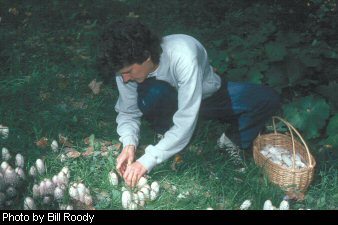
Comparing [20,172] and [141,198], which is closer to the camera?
[141,198]

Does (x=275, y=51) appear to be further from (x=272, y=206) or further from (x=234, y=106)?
(x=272, y=206)

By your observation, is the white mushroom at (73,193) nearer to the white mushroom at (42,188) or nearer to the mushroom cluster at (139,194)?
the white mushroom at (42,188)

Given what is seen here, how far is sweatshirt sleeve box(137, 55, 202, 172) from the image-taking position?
2.79m

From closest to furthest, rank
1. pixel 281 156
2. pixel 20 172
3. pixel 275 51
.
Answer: pixel 20 172
pixel 281 156
pixel 275 51

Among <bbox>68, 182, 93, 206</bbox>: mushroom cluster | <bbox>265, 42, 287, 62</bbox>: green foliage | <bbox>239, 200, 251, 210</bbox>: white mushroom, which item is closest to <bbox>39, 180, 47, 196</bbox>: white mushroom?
<bbox>68, 182, 93, 206</bbox>: mushroom cluster

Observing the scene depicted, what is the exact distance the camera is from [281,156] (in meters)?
3.21

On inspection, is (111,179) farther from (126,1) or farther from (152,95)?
(126,1)

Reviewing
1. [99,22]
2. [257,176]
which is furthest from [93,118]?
[99,22]

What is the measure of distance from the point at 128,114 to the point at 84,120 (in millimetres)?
620

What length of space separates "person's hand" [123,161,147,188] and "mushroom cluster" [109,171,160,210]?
29 millimetres

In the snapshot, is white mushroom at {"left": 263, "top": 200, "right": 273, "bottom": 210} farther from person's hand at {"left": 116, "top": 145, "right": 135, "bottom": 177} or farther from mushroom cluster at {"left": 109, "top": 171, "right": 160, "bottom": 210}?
person's hand at {"left": 116, "top": 145, "right": 135, "bottom": 177}

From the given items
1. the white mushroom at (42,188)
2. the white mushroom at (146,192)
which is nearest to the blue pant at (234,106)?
the white mushroom at (146,192)

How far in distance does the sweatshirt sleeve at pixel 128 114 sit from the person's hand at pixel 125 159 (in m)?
0.07

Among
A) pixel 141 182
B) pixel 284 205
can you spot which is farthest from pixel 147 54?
pixel 284 205
